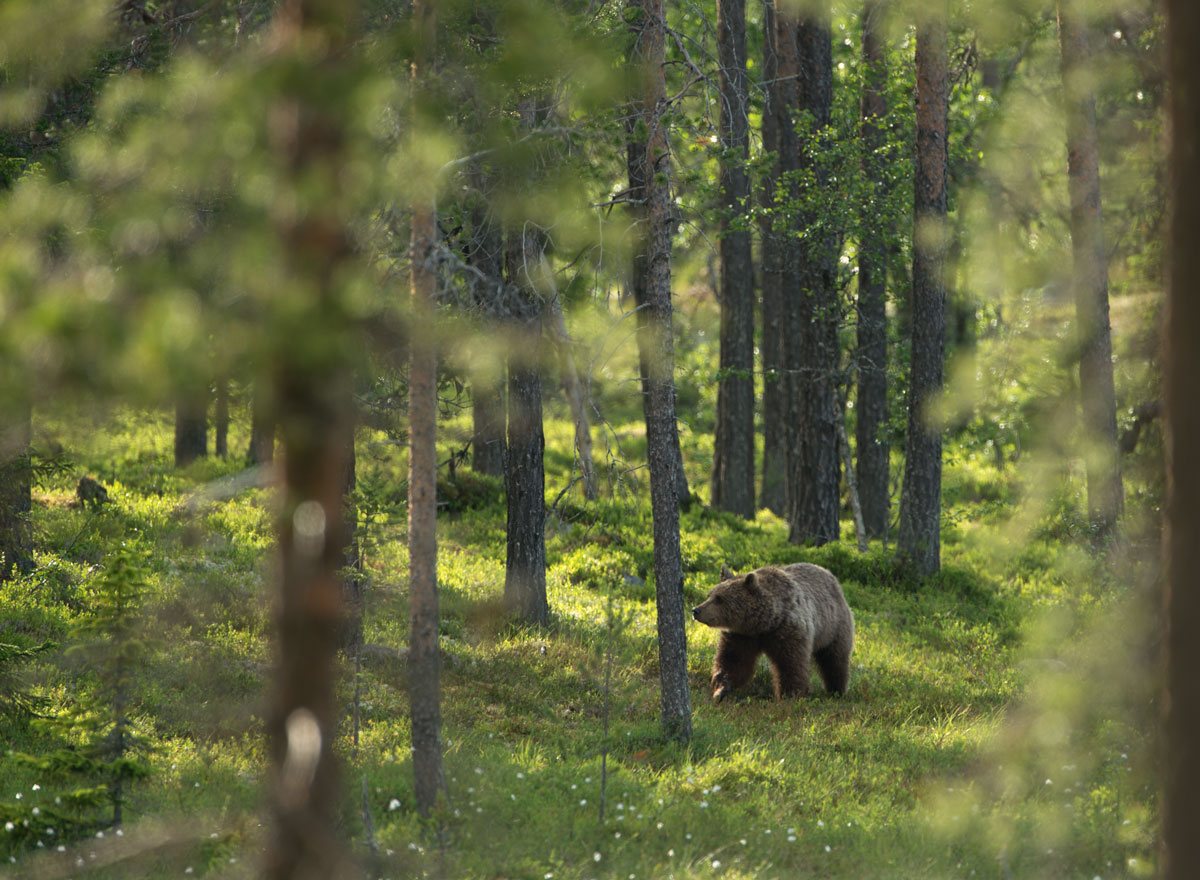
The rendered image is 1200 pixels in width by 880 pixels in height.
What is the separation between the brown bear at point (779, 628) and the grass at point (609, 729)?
0.34 metres

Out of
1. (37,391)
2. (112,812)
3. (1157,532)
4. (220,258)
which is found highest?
(220,258)

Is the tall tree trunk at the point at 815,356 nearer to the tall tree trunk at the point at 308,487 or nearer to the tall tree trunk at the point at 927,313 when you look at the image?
the tall tree trunk at the point at 927,313

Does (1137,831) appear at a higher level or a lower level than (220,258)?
lower

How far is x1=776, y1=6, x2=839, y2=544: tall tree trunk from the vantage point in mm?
18047

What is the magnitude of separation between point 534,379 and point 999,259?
10.9m

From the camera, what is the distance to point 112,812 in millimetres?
7684

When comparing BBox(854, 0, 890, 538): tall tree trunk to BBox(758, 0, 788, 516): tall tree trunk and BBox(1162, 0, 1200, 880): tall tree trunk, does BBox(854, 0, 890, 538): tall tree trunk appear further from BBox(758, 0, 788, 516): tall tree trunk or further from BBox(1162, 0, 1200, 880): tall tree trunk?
BBox(1162, 0, 1200, 880): tall tree trunk

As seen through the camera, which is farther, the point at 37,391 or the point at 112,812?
the point at 112,812

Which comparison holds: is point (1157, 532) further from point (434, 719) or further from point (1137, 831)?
point (434, 719)

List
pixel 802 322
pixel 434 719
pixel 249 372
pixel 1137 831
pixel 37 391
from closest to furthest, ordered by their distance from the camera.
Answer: pixel 37 391 < pixel 249 372 < pixel 1137 831 < pixel 434 719 < pixel 802 322

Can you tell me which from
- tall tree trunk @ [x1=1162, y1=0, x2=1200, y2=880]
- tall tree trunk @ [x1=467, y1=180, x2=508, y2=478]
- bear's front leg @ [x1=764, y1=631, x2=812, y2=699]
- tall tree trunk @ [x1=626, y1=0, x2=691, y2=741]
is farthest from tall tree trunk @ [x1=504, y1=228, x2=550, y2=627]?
tall tree trunk @ [x1=1162, y1=0, x2=1200, y2=880]

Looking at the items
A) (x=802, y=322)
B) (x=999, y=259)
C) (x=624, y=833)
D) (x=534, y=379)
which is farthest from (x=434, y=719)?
(x=999, y=259)

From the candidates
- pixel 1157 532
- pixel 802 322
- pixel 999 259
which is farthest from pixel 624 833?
pixel 999 259

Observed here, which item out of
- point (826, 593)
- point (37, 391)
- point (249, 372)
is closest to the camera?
point (37, 391)
